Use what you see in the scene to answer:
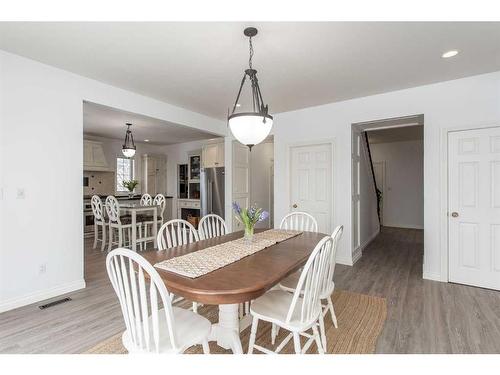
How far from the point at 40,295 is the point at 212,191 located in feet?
11.6

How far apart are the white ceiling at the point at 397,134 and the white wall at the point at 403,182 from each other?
0.93 ft

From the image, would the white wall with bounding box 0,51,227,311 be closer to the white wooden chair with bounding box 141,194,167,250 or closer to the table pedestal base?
the white wooden chair with bounding box 141,194,167,250

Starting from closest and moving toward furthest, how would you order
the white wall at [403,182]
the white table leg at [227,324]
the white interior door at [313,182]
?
the white table leg at [227,324], the white interior door at [313,182], the white wall at [403,182]

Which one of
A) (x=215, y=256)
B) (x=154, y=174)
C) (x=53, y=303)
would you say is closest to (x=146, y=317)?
(x=215, y=256)

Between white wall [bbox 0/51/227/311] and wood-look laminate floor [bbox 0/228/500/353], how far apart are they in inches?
11.8

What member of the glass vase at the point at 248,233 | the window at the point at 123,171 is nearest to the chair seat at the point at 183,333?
the glass vase at the point at 248,233

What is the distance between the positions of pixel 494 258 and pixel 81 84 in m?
4.97

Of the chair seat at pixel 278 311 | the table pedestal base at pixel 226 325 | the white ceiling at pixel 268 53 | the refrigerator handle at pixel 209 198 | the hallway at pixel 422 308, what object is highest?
the white ceiling at pixel 268 53

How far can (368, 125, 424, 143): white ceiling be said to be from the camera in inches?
222

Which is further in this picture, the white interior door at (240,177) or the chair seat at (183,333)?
the white interior door at (240,177)

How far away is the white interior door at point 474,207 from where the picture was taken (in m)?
2.92

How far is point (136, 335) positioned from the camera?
1286 mm

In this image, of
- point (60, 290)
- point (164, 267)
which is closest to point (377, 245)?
point (164, 267)

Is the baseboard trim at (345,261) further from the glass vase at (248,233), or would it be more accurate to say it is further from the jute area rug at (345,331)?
the glass vase at (248,233)
